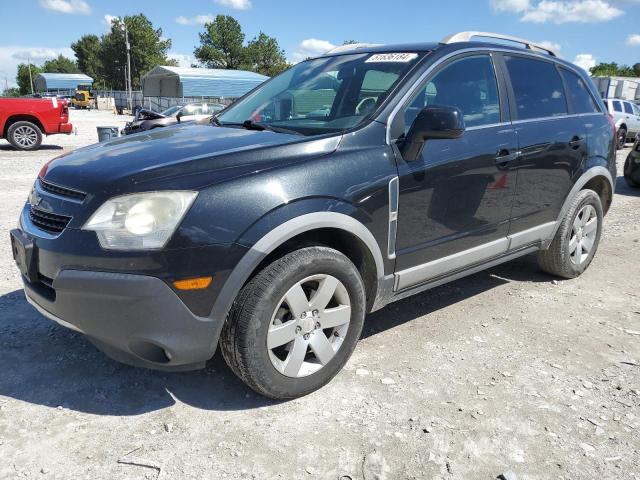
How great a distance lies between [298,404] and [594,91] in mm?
3716

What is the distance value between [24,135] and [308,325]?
526 inches

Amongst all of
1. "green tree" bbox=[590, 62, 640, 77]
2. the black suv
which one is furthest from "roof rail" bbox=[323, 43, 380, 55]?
"green tree" bbox=[590, 62, 640, 77]

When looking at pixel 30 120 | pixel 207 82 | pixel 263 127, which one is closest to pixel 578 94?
pixel 263 127

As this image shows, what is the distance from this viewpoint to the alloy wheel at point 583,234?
4.41 m

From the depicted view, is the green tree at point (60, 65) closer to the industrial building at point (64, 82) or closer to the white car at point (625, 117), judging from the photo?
the industrial building at point (64, 82)

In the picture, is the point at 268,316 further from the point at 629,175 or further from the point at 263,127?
the point at 629,175

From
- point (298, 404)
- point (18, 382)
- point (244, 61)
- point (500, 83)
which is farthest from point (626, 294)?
point (244, 61)

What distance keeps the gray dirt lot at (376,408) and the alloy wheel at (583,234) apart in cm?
74

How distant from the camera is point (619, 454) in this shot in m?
2.34

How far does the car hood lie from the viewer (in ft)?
7.54

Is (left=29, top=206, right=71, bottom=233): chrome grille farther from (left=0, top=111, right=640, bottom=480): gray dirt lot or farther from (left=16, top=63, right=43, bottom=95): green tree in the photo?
(left=16, top=63, right=43, bottom=95): green tree

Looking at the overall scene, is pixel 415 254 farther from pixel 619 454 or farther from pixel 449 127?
pixel 619 454

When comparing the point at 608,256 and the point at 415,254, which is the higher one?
the point at 415,254

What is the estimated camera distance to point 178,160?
2.44 meters
